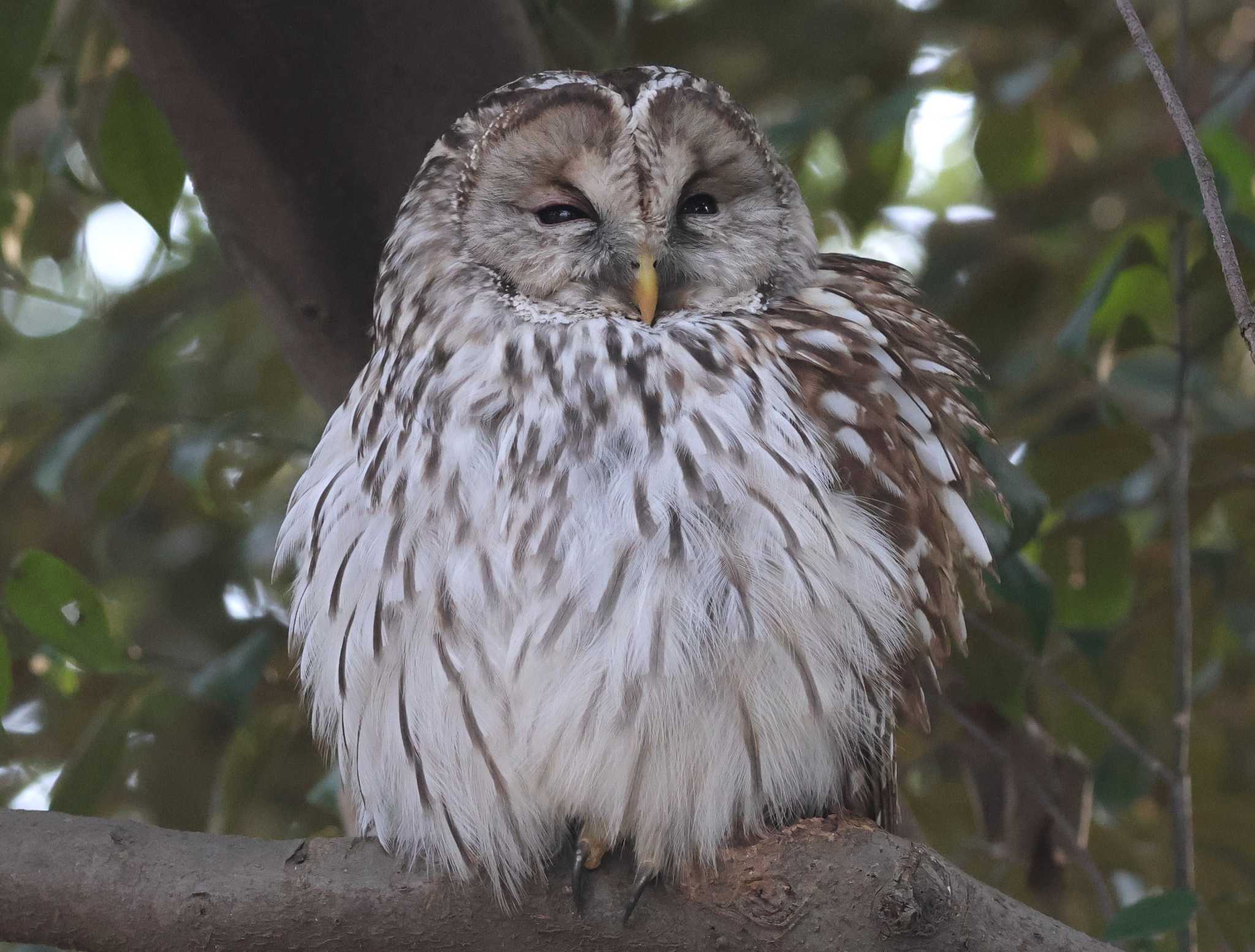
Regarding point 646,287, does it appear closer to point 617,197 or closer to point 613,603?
point 617,197

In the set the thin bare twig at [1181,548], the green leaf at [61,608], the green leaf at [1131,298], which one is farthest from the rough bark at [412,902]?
the green leaf at [1131,298]

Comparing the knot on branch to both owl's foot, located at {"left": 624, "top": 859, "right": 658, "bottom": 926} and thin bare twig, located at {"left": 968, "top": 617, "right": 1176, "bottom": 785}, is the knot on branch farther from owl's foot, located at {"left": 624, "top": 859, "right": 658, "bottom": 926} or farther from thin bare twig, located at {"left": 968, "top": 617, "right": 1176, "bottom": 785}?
thin bare twig, located at {"left": 968, "top": 617, "right": 1176, "bottom": 785}

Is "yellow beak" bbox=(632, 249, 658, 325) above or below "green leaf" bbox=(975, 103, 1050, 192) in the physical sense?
below

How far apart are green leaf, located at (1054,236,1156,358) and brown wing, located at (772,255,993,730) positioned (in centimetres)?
23

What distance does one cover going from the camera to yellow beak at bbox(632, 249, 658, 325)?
72.3 inches

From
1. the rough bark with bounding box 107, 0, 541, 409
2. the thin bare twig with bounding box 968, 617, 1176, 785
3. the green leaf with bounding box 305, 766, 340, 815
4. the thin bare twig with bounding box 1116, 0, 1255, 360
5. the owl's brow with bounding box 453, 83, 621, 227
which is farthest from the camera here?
the green leaf with bounding box 305, 766, 340, 815

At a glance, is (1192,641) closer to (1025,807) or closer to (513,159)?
(1025,807)

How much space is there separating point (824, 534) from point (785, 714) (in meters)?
0.21

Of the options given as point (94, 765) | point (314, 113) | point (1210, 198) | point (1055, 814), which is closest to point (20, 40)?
point (314, 113)

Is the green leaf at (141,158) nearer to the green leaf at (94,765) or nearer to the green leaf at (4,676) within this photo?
the green leaf at (4,676)

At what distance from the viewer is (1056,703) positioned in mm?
2703

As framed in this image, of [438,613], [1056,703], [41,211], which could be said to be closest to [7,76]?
[438,613]

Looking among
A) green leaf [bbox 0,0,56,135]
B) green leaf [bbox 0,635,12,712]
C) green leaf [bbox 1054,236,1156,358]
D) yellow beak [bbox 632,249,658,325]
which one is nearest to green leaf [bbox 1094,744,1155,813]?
green leaf [bbox 1054,236,1156,358]

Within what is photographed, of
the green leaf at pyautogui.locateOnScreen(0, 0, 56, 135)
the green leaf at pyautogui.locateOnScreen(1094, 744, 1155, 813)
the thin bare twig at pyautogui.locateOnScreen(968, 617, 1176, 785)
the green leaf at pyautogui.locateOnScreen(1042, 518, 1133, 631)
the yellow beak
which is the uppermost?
the green leaf at pyautogui.locateOnScreen(0, 0, 56, 135)
